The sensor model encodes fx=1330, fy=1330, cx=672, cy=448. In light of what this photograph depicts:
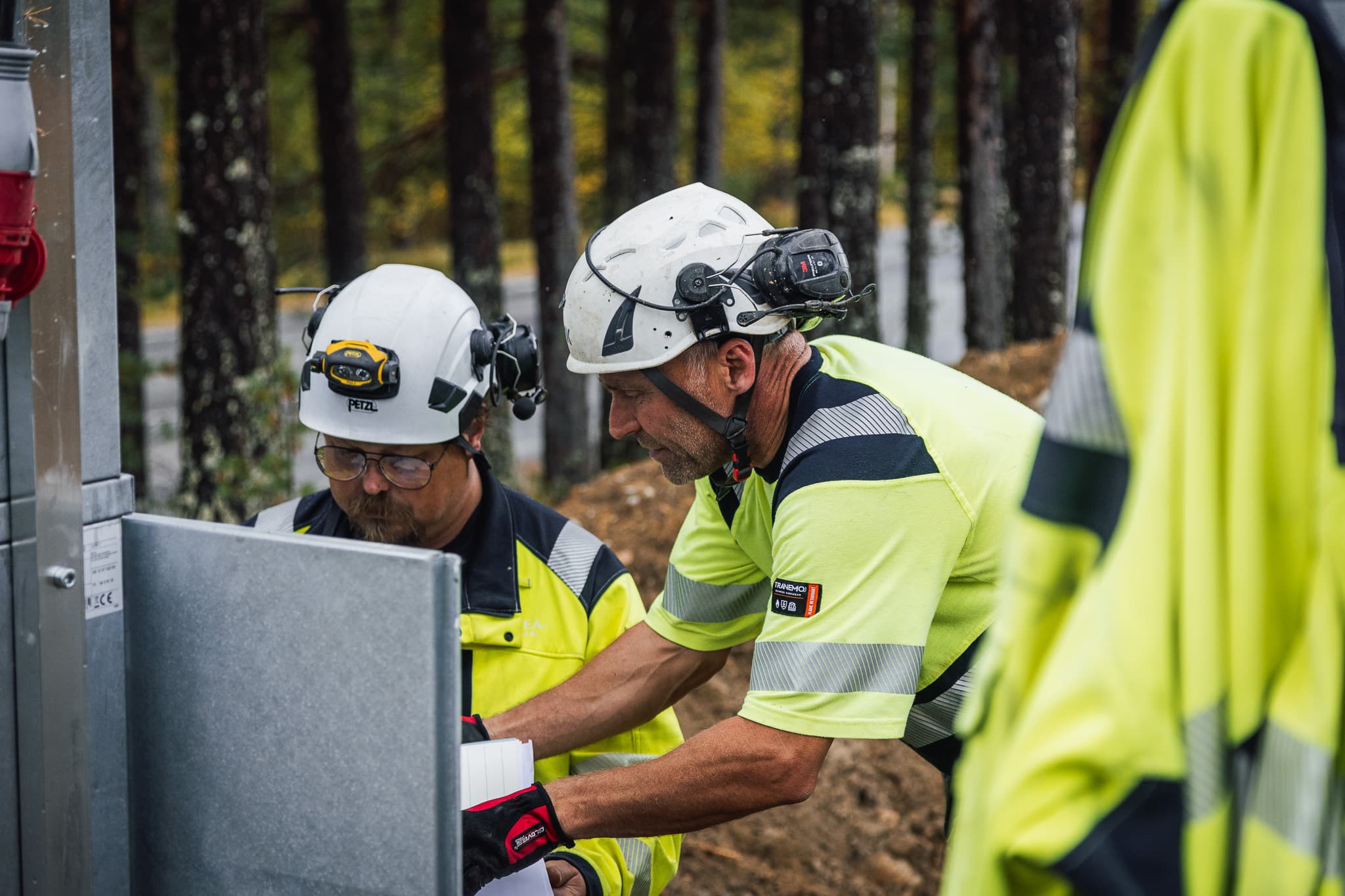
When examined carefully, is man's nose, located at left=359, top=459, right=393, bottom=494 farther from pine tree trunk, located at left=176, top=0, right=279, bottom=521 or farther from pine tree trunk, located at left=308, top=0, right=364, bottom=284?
pine tree trunk, located at left=308, top=0, right=364, bottom=284

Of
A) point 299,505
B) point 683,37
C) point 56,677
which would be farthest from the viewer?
point 683,37

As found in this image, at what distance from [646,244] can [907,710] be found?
1060mm

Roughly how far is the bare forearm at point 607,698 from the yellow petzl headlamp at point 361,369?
0.78 meters

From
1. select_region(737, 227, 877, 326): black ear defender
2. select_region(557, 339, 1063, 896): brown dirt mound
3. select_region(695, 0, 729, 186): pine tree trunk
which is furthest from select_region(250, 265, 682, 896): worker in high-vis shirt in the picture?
select_region(695, 0, 729, 186): pine tree trunk

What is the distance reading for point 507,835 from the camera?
91.2 inches

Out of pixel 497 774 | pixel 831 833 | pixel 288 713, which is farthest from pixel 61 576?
pixel 831 833

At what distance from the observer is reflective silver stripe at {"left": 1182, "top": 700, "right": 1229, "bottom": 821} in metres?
1.11

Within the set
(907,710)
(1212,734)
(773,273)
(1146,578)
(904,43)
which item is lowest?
(907,710)

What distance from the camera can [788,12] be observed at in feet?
56.2

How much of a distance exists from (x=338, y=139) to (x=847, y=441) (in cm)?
1229

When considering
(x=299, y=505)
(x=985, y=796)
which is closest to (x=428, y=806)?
(x=985, y=796)

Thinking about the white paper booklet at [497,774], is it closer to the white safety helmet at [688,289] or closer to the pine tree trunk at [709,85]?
the white safety helmet at [688,289]

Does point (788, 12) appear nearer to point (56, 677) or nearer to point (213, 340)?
point (213, 340)

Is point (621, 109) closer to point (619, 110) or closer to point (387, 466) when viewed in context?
point (619, 110)
